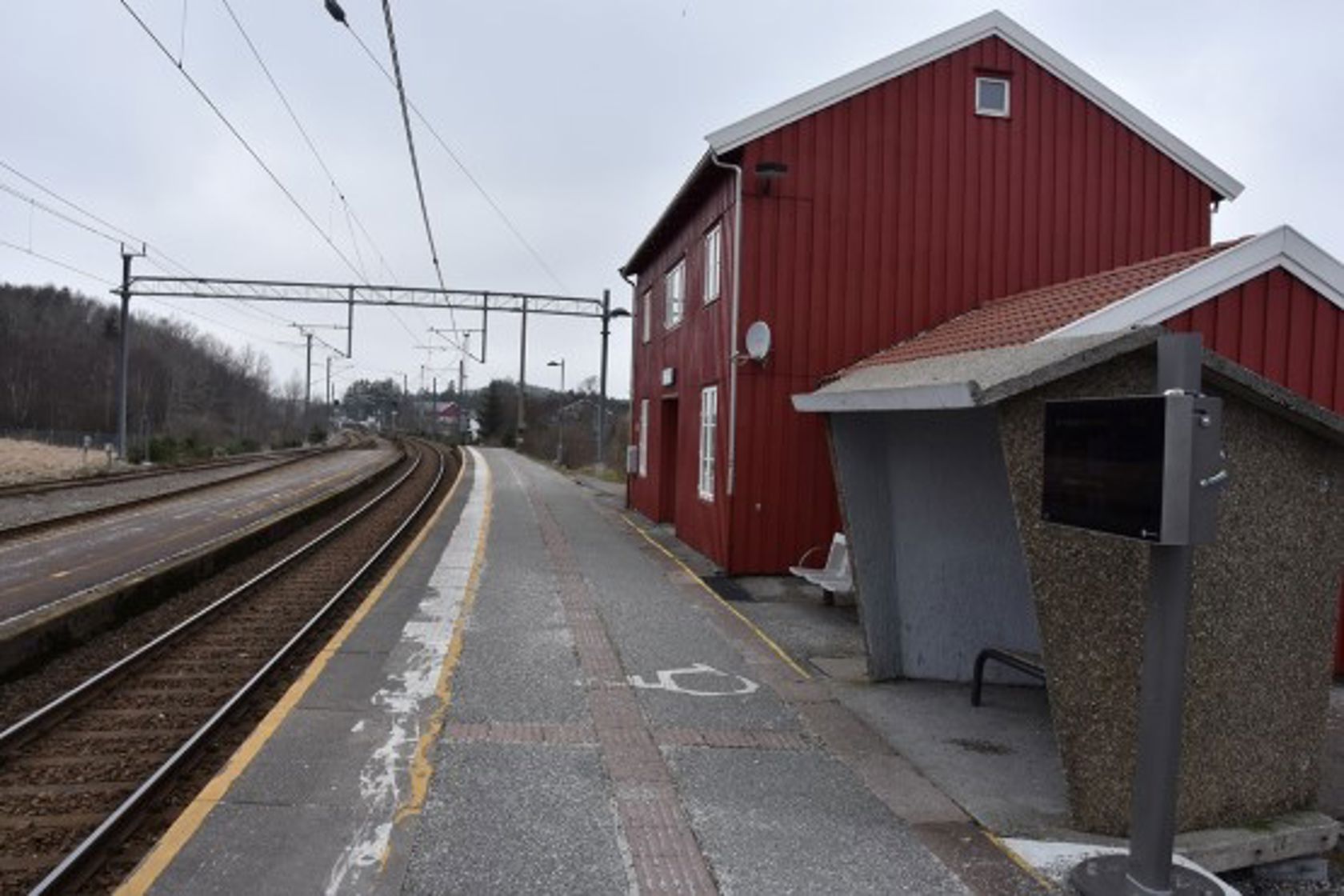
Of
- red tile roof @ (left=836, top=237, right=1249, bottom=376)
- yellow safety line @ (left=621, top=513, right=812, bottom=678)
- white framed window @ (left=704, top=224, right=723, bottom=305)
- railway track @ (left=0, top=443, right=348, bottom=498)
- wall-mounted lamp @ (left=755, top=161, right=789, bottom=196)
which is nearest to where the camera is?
red tile roof @ (left=836, top=237, right=1249, bottom=376)

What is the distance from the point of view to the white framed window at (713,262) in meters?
13.8

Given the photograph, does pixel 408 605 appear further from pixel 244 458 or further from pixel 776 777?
pixel 244 458

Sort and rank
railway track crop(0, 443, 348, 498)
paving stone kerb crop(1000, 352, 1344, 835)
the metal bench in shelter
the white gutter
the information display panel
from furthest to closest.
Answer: railway track crop(0, 443, 348, 498), the white gutter, the metal bench in shelter, paving stone kerb crop(1000, 352, 1344, 835), the information display panel

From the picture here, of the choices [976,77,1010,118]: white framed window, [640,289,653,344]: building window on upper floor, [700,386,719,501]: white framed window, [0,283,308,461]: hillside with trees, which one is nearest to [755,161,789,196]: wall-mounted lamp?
[700,386,719,501]: white framed window

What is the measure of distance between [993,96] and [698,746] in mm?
10414

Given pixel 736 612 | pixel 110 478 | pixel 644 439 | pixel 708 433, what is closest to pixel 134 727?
pixel 736 612

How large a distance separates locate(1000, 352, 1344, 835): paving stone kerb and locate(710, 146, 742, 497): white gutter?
24.8ft

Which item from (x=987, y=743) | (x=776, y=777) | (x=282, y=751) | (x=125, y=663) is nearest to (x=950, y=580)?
(x=987, y=743)

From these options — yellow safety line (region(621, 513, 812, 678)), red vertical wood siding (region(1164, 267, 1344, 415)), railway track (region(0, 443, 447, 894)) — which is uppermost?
red vertical wood siding (region(1164, 267, 1344, 415))

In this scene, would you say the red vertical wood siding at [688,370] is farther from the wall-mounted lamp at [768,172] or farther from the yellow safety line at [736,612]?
the wall-mounted lamp at [768,172]

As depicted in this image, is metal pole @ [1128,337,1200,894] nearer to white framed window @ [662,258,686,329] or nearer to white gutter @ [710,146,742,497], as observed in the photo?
white gutter @ [710,146,742,497]

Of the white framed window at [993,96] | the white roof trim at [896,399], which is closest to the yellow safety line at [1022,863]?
the white roof trim at [896,399]

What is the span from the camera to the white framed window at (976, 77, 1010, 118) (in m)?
13.3

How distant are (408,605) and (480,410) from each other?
10821 centimetres
